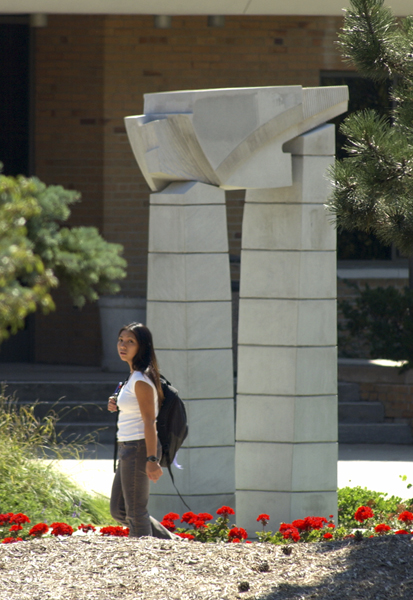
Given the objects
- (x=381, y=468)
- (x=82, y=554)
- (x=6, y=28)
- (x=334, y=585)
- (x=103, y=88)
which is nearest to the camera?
(x=334, y=585)

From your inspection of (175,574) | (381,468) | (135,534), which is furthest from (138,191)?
(175,574)

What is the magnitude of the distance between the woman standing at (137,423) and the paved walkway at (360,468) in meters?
1.74

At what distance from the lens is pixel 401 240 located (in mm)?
4328

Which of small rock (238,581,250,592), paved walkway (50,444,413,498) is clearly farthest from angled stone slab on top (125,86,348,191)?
small rock (238,581,250,592)

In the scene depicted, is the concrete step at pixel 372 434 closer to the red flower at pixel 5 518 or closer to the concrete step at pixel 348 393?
the concrete step at pixel 348 393

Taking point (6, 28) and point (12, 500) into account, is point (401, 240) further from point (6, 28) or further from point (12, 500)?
point (6, 28)

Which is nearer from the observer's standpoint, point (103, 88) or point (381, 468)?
point (381, 468)

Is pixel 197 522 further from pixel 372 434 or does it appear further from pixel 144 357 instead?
pixel 372 434

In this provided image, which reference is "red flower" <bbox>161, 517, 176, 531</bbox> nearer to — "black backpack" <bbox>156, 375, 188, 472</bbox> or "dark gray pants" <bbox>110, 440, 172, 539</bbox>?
"dark gray pants" <bbox>110, 440, 172, 539</bbox>

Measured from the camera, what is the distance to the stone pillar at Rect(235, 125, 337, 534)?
5.59 m

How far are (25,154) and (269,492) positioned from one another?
7.81m

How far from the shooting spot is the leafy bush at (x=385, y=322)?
9648 mm

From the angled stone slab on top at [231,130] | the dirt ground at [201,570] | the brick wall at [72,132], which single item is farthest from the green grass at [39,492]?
the brick wall at [72,132]

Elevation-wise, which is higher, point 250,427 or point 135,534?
point 250,427
